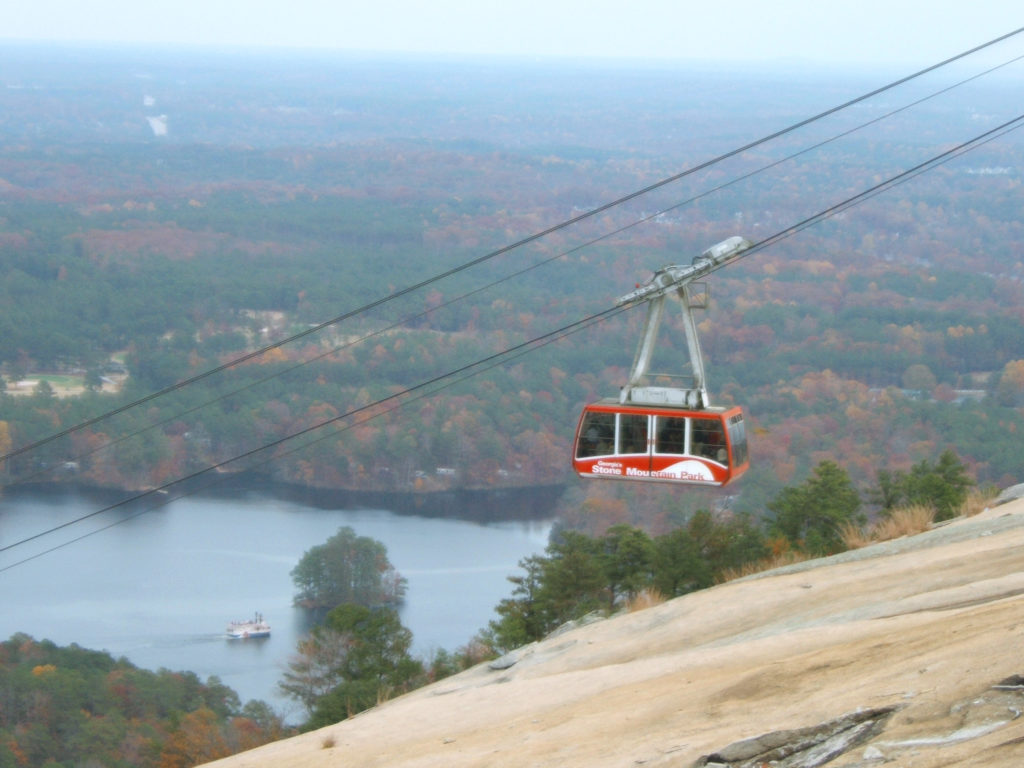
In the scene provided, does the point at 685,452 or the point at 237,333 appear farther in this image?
the point at 237,333

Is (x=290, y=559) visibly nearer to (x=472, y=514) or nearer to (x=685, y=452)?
(x=472, y=514)

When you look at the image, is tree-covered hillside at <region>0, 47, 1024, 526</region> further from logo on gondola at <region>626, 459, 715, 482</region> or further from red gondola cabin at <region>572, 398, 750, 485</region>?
logo on gondola at <region>626, 459, 715, 482</region>

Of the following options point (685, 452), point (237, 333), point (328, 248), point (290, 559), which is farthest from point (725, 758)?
point (328, 248)

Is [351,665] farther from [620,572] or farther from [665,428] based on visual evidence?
[665,428]

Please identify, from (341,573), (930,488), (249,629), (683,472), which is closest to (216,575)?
(341,573)

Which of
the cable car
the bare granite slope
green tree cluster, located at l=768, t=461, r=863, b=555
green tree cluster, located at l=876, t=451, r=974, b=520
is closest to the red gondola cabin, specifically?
the cable car

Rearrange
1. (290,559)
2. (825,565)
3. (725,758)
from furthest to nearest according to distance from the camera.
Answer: (290,559) → (825,565) → (725,758)

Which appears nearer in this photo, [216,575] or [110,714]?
[110,714]
